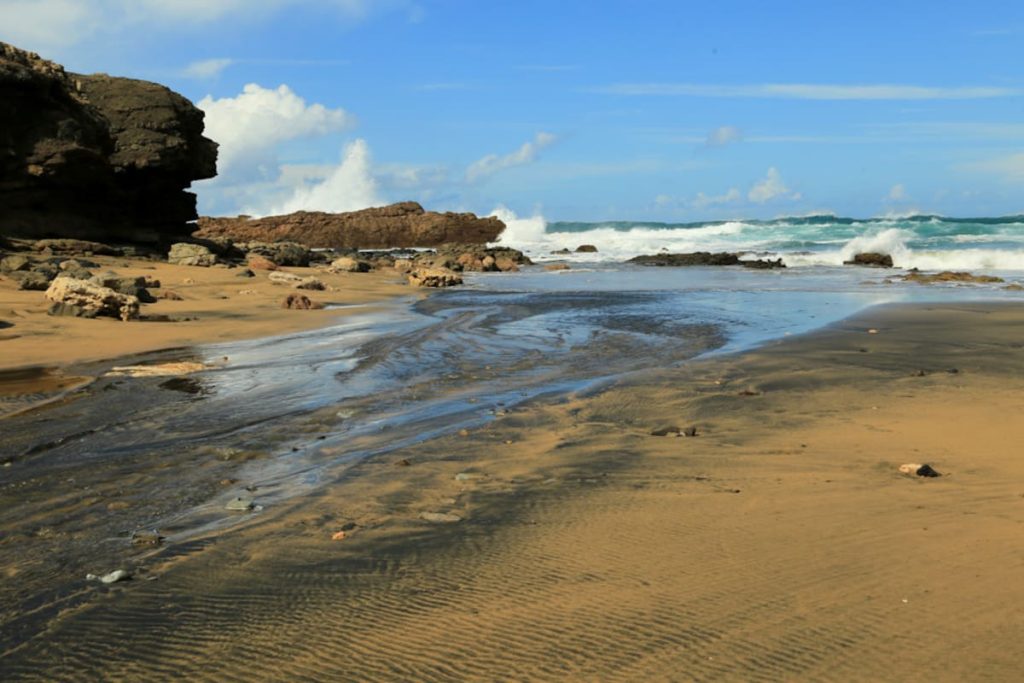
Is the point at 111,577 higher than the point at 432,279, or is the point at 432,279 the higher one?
the point at 432,279

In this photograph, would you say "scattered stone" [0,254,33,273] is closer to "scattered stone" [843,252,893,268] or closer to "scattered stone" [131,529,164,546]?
"scattered stone" [131,529,164,546]

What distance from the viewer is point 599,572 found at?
3.28 m

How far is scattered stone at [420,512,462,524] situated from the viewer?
396 cm

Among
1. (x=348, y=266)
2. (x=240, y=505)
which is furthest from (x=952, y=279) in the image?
(x=240, y=505)

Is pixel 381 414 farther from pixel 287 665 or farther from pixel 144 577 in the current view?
pixel 287 665

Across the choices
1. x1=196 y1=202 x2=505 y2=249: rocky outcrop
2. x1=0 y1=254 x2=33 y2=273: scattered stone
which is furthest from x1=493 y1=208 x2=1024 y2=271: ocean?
x1=0 y1=254 x2=33 y2=273: scattered stone

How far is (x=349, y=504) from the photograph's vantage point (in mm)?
4195

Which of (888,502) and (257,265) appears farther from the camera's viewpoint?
(257,265)

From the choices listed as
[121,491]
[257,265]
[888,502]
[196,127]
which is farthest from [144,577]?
[196,127]

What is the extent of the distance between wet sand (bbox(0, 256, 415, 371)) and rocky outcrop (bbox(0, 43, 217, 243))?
2200mm

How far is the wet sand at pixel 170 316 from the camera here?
9.13 metres

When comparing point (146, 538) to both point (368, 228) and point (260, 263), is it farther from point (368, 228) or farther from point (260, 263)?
point (368, 228)

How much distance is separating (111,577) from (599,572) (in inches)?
71.5

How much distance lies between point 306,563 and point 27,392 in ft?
15.4
